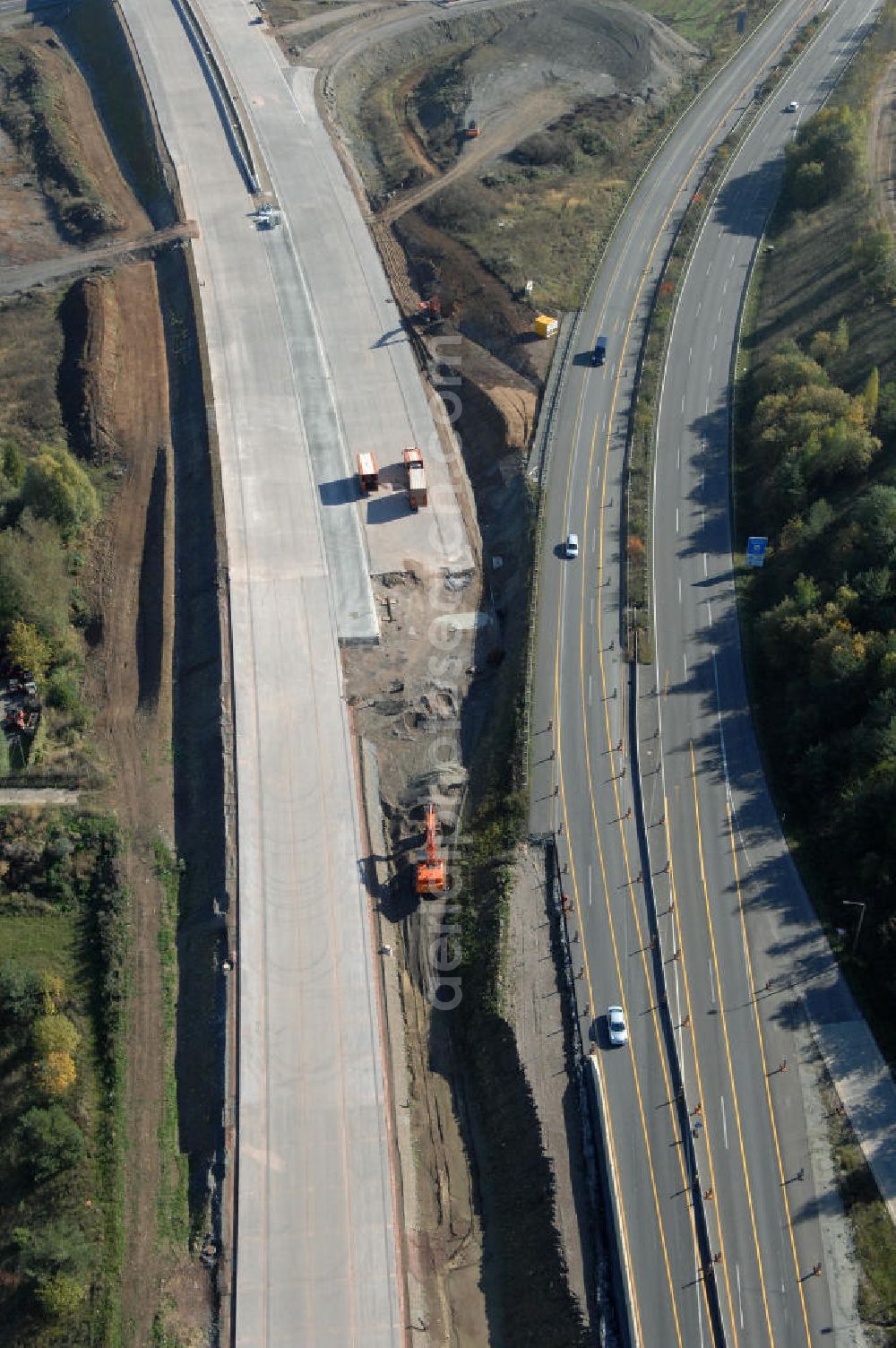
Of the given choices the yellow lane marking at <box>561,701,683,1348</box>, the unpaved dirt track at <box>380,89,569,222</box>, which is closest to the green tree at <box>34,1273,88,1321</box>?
the yellow lane marking at <box>561,701,683,1348</box>

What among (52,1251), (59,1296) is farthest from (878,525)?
(59,1296)

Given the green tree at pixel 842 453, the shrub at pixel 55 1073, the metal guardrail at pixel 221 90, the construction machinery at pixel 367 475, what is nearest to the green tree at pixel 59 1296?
the shrub at pixel 55 1073

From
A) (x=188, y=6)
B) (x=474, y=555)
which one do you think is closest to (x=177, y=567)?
(x=474, y=555)

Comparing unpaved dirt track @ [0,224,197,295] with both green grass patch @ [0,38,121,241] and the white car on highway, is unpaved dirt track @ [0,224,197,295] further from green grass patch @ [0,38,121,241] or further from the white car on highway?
the white car on highway

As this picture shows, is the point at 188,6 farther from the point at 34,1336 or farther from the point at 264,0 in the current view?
the point at 34,1336

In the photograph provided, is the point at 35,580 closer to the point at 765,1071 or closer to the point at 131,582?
the point at 131,582

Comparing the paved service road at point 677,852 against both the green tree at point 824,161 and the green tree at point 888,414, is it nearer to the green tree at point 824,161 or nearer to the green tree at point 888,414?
the green tree at point 888,414
